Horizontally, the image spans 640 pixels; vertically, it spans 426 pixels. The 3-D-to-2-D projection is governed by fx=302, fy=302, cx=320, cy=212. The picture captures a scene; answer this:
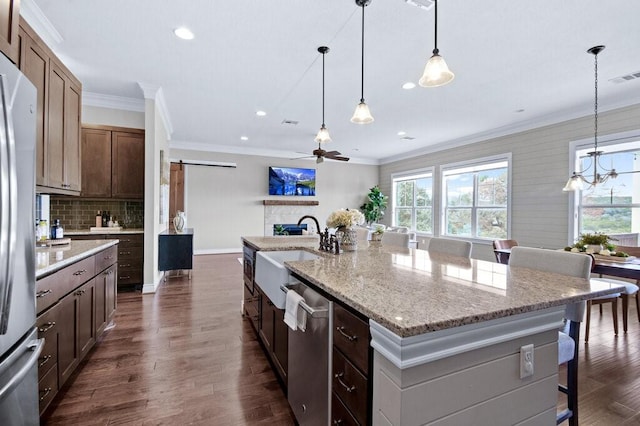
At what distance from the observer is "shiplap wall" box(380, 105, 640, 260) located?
14.8 feet

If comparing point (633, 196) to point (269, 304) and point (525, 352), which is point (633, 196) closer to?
point (525, 352)

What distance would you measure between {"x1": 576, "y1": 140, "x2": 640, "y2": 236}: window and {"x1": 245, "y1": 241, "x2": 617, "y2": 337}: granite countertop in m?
4.11

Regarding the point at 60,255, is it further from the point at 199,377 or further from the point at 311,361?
the point at 311,361

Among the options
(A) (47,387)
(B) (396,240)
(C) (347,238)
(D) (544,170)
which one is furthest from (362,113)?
(D) (544,170)

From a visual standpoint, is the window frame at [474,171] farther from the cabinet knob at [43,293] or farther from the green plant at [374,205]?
the cabinet knob at [43,293]

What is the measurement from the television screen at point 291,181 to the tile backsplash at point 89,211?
4.05 metres

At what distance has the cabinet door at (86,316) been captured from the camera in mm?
2128

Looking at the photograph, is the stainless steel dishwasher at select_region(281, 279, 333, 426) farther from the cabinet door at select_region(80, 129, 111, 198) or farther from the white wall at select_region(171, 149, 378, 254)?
the white wall at select_region(171, 149, 378, 254)

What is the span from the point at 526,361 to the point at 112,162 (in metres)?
5.09

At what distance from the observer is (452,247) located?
7.89 feet

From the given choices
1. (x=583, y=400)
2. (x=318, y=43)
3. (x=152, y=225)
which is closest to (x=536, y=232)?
(x=583, y=400)

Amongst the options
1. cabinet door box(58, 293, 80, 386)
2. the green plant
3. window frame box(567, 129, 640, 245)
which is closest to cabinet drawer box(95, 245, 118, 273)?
cabinet door box(58, 293, 80, 386)

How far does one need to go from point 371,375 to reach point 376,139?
6.49 meters

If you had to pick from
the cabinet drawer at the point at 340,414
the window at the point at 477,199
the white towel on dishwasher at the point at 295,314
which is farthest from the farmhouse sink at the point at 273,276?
the window at the point at 477,199
